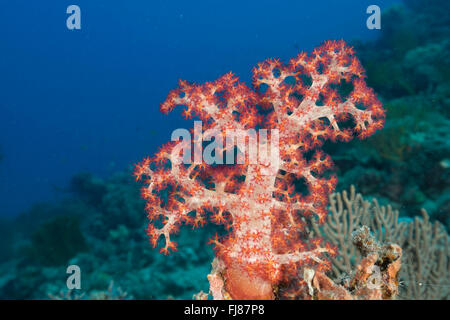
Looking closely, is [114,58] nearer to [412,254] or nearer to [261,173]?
[412,254]

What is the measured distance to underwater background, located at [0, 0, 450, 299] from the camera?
850cm

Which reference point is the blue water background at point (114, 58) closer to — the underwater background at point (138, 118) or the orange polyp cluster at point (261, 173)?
the underwater background at point (138, 118)

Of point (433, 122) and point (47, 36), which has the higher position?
point (47, 36)

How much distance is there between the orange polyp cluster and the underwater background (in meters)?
2.98

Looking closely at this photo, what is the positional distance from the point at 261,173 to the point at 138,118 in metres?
118

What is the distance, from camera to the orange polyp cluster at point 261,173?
220 centimetres

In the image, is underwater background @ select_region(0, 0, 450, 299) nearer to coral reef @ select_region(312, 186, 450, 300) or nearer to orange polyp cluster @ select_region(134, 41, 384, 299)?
coral reef @ select_region(312, 186, 450, 300)

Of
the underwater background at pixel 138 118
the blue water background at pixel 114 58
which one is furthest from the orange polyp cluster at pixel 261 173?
the blue water background at pixel 114 58

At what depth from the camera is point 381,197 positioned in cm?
832

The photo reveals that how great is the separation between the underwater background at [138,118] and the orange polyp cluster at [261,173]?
2.98 m

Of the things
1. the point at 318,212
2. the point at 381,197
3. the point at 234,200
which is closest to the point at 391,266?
the point at 318,212

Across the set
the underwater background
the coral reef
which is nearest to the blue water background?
the underwater background
